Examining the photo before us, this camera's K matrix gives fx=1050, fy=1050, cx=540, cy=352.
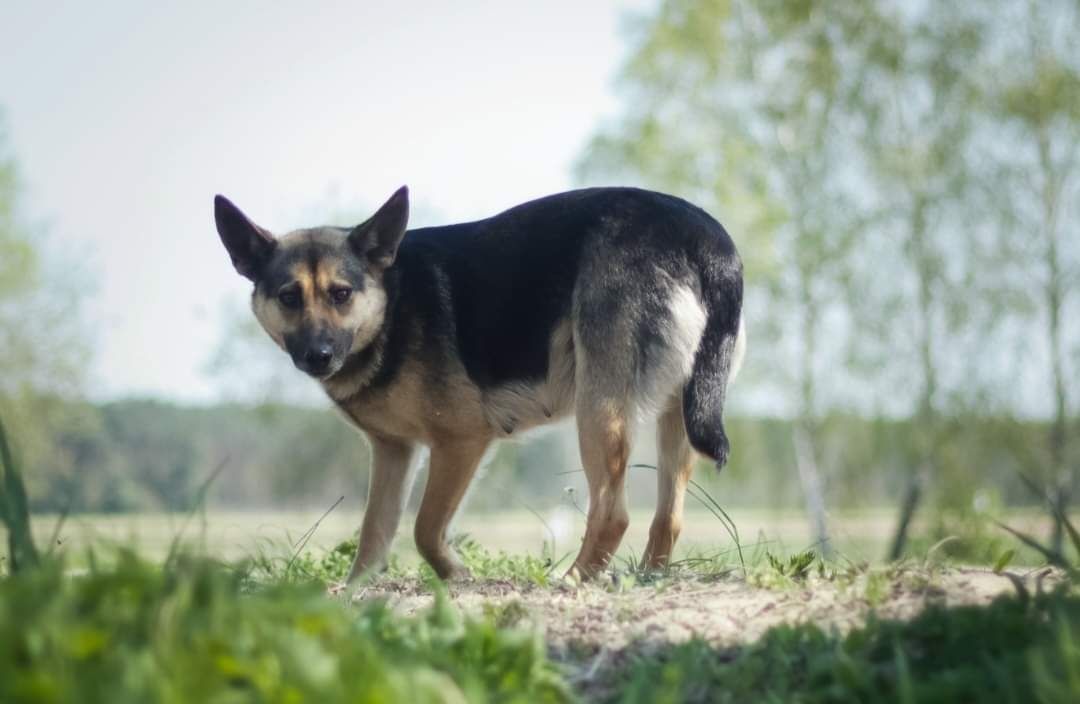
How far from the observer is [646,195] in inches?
219

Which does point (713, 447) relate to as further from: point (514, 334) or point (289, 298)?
point (289, 298)

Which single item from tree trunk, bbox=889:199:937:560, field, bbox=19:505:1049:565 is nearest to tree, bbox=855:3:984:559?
tree trunk, bbox=889:199:937:560

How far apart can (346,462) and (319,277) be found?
31931 mm

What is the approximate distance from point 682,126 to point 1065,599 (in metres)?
18.2

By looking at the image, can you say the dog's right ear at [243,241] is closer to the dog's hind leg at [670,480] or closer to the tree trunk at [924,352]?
the dog's hind leg at [670,480]

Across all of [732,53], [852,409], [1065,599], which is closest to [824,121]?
[732,53]

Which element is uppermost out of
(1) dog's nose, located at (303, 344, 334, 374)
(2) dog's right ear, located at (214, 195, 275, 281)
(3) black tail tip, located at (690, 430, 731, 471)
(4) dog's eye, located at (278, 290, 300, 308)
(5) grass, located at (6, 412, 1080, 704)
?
(2) dog's right ear, located at (214, 195, 275, 281)

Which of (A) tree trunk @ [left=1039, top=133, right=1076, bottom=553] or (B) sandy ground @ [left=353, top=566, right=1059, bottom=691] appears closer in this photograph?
(B) sandy ground @ [left=353, top=566, right=1059, bottom=691]

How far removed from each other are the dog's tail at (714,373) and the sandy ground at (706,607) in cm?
90

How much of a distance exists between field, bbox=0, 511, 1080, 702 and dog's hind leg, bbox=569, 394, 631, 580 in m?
0.50

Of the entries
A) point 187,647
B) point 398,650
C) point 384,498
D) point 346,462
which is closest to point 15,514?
point 187,647

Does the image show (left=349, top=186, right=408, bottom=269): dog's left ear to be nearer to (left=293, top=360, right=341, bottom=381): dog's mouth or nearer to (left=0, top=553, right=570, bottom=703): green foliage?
(left=293, top=360, right=341, bottom=381): dog's mouth

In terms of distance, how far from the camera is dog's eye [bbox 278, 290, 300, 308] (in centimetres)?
546

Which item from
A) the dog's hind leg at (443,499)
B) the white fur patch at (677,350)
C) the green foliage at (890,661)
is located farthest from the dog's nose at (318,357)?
the green foliage at (890,661)
